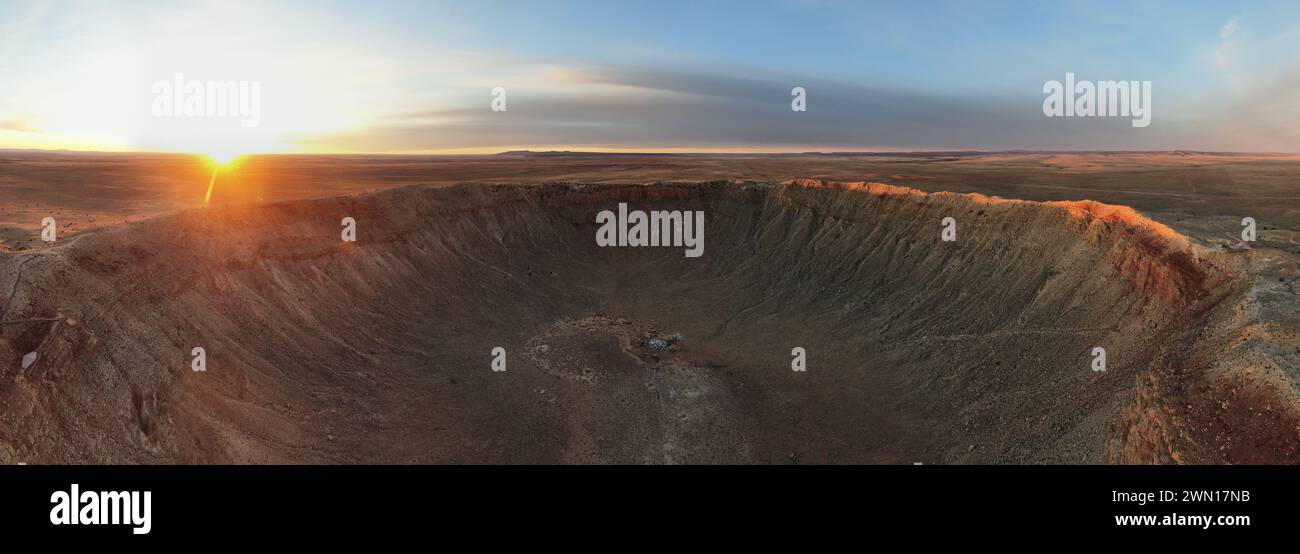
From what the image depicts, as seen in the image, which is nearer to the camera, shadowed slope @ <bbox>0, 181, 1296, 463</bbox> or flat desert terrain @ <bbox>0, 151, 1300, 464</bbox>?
flat desert terrain @ <bbox>0, 151, 1300, 464</bbox>

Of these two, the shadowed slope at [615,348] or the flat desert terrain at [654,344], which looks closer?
the flat desert terrain at [654,344]

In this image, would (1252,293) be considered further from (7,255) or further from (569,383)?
(7,255)

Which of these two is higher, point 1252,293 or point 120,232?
point 120,232

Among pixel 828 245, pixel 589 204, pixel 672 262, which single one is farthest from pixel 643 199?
pixel 828 245

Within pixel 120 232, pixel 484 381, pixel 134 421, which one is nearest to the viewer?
pixel 134 421

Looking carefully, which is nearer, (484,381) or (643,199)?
(484,381)

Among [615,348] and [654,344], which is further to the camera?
[654,344]
